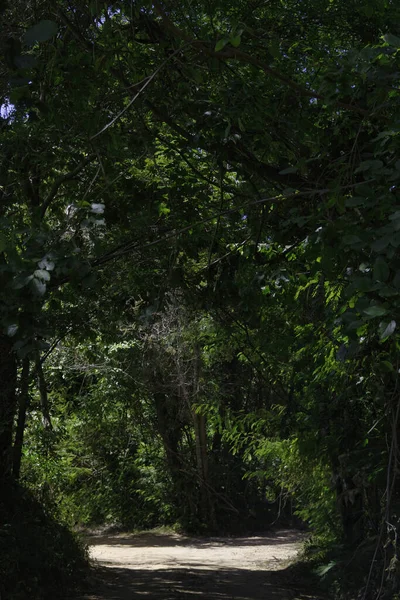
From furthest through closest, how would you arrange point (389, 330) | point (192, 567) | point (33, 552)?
point (192, 567)
point (33, 552)
point (389, 330)

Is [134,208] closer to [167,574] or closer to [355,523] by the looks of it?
[355,523]

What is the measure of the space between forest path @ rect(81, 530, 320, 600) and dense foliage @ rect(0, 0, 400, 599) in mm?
1157

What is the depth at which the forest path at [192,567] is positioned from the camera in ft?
35.4

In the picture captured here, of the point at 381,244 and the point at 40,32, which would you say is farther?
the point at 381,244

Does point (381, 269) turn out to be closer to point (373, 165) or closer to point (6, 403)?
point (373, 165)

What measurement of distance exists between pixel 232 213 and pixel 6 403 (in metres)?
4.95

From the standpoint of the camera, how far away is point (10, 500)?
10672 millimetres

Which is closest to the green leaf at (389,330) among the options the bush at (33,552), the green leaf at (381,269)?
the green leaf at (381,269)

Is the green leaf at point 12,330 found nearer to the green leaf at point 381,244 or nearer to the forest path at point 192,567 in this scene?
the green leaf at point 381,244

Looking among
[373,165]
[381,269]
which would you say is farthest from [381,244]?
[373,165]

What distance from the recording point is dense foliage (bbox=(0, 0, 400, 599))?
4.61 m

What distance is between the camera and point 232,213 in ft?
24.2

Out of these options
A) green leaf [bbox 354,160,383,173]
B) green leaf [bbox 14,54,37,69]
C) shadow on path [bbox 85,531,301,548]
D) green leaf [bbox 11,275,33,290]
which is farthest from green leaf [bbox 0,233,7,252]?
shadow on path [bbox 85,531,301,548]

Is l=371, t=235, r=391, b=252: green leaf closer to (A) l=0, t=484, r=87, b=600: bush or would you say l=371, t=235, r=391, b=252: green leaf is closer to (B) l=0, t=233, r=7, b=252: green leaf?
(B) l=0, t=233, r=7, b=252: green leaf
